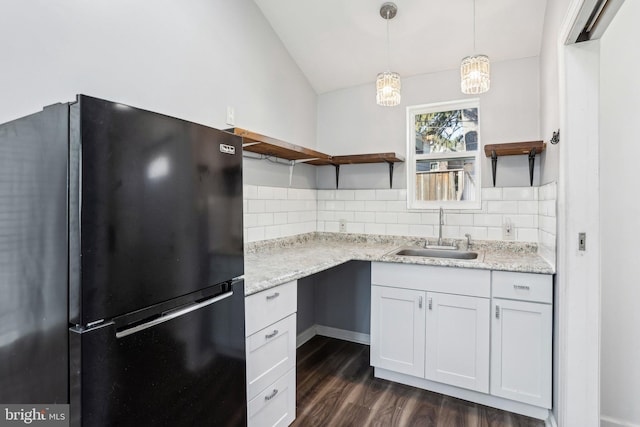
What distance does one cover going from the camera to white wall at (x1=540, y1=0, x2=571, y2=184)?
1.67 m

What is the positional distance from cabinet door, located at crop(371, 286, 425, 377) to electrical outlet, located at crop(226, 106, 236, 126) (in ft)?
4.83

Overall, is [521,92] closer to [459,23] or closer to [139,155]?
[459,23]

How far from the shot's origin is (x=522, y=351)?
1.88 metres

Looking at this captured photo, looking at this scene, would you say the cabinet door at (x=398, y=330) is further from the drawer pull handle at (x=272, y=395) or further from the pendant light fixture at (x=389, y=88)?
the pendant light fixture at (x=389, y=88)

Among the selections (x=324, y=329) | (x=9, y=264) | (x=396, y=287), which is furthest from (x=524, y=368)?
(x=9, y=264)

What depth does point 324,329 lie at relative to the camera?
3.10 m

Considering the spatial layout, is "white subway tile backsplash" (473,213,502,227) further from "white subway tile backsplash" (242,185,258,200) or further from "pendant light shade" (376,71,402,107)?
"white subway tile backsplash" (242,185,258,200)

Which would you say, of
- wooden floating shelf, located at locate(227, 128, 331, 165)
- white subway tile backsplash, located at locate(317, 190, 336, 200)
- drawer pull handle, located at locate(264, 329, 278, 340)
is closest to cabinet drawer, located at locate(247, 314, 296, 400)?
drawer pull handle, located at locate(264, 329, 278, 340)

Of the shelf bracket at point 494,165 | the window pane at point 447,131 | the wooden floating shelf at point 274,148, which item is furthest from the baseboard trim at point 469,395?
the window pane at point 447,131

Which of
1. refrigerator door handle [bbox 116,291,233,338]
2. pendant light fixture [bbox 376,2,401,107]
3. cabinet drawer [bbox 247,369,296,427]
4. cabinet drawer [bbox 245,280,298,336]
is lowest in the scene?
→ cabinet drawer [bbox 247,369,296,427]

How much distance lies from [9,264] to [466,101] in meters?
2.87

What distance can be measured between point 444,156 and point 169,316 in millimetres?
2446
